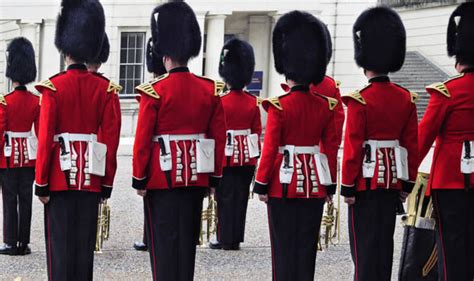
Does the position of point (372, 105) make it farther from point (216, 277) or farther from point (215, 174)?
point (216, 277)

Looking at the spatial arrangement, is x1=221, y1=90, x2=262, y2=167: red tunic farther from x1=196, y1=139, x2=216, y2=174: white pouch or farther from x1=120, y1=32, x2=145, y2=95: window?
x1=120, y1=32, x2=145, y2=95: window

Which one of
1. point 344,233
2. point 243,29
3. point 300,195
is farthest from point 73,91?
point 243,29

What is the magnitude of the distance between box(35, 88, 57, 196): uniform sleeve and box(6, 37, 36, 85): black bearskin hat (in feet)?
8.23

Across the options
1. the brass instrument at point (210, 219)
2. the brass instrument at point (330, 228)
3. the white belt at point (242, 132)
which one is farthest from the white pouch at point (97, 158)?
the white belt at point (242, 132)

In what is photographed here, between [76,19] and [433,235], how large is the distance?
7.94ft

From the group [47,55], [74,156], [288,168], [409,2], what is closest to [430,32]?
[409,2]

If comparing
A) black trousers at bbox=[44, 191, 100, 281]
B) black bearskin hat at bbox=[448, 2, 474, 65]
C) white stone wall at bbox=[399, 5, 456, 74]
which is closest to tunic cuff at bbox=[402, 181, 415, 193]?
black bearskin hat at bbox=[448, 2, 474, 65]

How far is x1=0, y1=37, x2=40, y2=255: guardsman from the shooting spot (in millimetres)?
6738

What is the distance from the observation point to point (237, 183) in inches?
292

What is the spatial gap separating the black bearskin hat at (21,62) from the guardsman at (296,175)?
291cm

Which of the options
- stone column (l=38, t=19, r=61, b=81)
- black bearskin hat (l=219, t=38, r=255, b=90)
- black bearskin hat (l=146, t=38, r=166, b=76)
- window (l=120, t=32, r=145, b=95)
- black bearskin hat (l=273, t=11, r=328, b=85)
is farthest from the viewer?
window (l=120, t=32, r=145, b=95)

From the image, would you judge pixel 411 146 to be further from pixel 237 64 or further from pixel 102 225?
pixel 237 64

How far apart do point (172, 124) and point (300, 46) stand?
3.23 feet

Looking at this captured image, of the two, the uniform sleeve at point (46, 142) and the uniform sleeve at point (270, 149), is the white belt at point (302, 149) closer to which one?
the uniform sleeve at point (270, 149)
